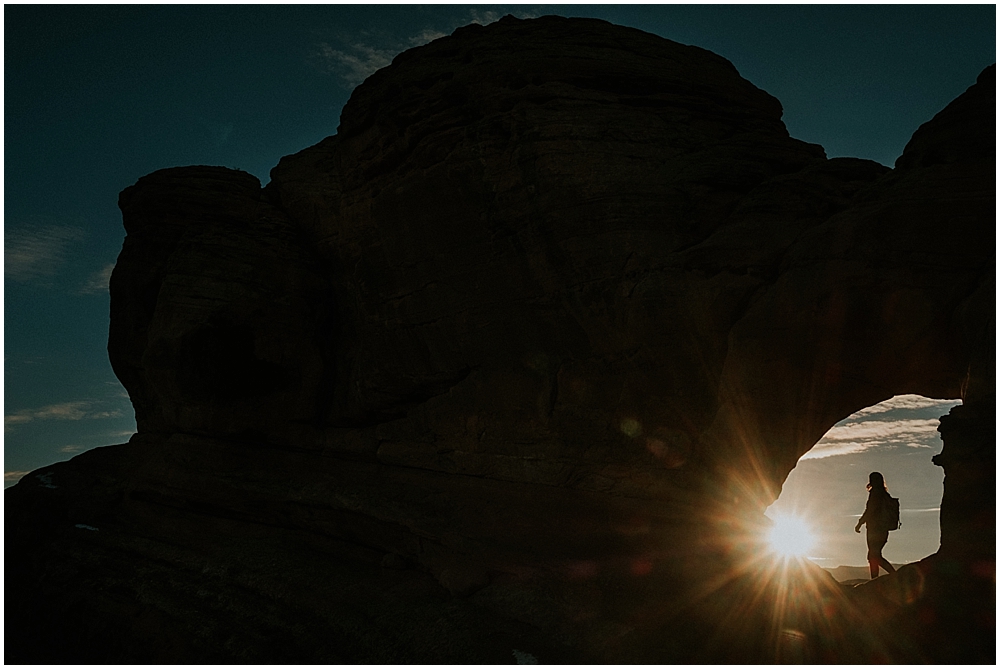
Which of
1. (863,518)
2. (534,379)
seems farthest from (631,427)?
(863,518)

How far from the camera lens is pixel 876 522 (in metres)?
14.0

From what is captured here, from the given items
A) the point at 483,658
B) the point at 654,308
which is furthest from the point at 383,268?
the point at 483,658

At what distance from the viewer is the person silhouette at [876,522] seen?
548 inches

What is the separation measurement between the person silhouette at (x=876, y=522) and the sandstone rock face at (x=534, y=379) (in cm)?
297

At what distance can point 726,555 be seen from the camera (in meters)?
12.1

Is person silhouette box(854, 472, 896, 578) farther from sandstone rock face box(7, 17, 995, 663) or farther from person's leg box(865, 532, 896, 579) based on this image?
sandstone rock face box(7, 17, 995, 663)

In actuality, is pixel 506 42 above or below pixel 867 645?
above

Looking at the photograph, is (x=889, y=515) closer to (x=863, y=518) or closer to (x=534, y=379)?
(x=863, y=518)

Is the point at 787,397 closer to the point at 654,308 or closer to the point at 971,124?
the point at 654,308

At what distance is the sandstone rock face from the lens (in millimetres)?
10531

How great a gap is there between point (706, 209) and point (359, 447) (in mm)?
9818

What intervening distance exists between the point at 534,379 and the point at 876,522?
25.1 feet

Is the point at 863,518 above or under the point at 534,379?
under

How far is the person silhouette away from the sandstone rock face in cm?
297
